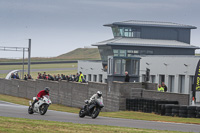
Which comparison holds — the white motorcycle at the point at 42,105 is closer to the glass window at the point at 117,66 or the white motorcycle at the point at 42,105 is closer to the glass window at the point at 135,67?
the glass window at the point at 117,66

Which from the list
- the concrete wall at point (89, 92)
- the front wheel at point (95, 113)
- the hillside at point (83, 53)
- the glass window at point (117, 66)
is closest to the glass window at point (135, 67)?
the glass window at point (117, 66)

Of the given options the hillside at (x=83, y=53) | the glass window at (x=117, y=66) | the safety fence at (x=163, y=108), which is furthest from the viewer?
the hillside at (x=83, y=53)

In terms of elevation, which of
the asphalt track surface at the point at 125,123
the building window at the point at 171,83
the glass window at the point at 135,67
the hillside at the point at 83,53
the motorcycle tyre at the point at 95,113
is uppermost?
the hillside at the point at 83,53

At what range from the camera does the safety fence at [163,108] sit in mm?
27078

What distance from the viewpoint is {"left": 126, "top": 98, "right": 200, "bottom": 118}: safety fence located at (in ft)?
88.8

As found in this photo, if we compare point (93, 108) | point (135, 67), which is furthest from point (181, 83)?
point (93, 108)

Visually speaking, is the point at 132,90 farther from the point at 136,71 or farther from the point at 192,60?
the point at 192,60

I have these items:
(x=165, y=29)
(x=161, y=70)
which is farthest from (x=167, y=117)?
(x=165, y=29)

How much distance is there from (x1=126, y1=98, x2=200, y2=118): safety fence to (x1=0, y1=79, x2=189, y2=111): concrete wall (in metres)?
1.25

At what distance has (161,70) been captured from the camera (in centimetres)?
5347

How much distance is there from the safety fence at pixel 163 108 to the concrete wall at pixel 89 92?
4.09 feet

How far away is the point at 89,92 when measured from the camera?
42.5m

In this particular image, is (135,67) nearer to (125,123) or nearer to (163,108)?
(163,108)

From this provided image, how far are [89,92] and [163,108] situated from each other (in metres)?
14.3
